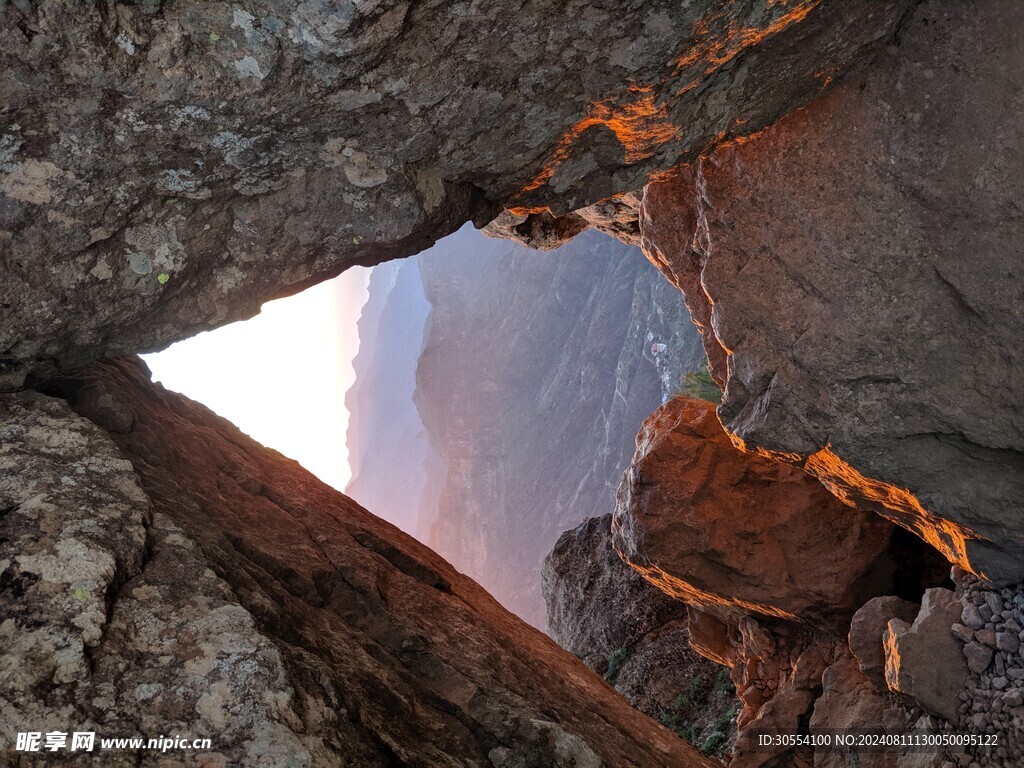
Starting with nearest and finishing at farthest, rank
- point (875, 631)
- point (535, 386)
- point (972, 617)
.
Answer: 1. point (972, 617)
2. point (875, 631)
3. point (535, 386)

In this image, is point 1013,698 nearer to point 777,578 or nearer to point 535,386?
point 777,578

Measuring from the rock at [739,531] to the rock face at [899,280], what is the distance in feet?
9.05

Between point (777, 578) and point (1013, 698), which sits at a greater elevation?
point (777, 578)

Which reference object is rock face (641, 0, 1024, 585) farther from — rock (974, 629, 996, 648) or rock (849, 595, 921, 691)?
rock (849, 595, 921, 691)

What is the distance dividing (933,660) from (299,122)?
26.5 ft

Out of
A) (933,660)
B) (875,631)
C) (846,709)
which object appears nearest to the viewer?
(933,660)

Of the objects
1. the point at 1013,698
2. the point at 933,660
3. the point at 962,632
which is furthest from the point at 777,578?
the point at 1013,698

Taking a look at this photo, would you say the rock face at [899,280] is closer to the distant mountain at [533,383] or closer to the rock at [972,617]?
the rock at [972,617]

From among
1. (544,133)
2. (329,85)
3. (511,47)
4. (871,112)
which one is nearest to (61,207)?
(329,85)

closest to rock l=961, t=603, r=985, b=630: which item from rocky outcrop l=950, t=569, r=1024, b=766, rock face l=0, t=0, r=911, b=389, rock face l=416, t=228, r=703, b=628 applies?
rocky outcrop l=950, t=569, r=1024, b=766

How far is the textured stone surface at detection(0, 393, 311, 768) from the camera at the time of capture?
11.6 feet

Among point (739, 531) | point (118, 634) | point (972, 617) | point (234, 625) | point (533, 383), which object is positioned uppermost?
point (533, 383)

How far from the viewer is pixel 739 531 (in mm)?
10953

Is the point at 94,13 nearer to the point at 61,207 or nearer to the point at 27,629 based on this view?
the point at 61,207
